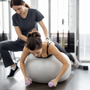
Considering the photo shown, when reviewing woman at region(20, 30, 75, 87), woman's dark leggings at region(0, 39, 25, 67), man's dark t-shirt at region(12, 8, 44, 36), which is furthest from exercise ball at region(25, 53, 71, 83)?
man's dark t-shirt at region(12, 8, 44, 36)

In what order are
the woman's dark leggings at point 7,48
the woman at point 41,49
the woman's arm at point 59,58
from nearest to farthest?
the woman at point 41,49 < the woman's arm at point 59,58 < the woman's dark leggings at point 7,48

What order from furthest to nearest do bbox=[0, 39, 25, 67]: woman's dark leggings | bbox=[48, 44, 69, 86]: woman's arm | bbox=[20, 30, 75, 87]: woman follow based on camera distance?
bbox=[0, 39, 25, 67]: woman's dark leggings, bbox=[48, 44, 69, 86]: woman's arm, bbox=[20, 30, 75, 87]: woman

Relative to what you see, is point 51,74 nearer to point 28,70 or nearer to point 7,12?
point 28,70

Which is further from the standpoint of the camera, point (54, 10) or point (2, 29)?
point (2, 29)

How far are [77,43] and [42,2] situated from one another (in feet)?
4.31

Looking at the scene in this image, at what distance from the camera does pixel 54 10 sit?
3.18 m

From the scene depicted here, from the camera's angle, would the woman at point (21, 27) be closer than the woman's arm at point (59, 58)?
No

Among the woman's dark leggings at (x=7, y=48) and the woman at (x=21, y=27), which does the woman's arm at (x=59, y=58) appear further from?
the woman's dark leggings at (x=7, y=48)

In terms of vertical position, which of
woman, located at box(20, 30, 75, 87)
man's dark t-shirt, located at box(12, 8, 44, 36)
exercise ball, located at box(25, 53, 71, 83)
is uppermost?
man's dark t-shirt, located at box(12, 8, 44, 36)

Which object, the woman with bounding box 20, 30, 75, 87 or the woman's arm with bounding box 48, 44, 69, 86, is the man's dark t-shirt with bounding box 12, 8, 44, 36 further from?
the woman's arm with bounding box 48, 44, 69, 86

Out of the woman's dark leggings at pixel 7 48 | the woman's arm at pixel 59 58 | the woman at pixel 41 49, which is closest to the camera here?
the woman at pixel 41 49

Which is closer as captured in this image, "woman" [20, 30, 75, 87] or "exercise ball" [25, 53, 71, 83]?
"woman" [20, 30, 75, 87]

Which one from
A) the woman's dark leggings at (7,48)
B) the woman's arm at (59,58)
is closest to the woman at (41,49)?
the woman's arm at (59,58)

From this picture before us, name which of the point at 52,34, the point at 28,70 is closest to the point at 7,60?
the point at 28,70
